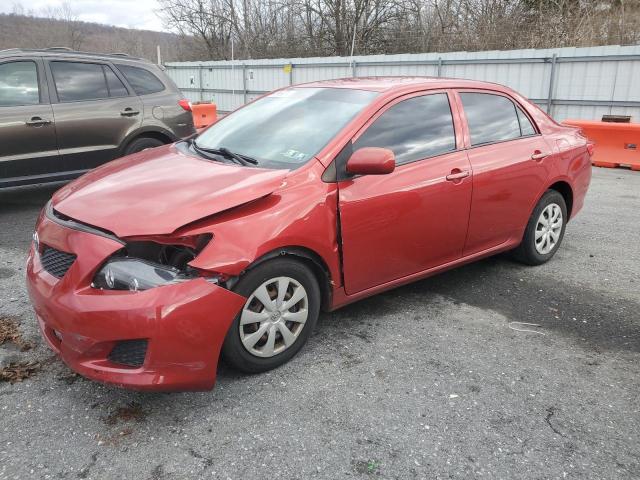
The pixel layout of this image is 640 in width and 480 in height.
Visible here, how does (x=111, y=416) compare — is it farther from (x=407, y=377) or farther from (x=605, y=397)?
(x=605, y=397)

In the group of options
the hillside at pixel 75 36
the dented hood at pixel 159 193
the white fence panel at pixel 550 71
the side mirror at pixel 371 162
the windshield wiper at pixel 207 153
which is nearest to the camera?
the dented hood at pixel 159 193

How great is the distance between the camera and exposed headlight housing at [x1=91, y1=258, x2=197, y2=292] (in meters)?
2.56

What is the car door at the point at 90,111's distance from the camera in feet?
20.9

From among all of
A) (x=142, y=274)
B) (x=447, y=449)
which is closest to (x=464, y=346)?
(x=447, y=449)

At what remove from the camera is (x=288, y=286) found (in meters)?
A: 3.05

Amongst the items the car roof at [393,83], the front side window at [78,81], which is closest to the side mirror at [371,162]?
the car roof at [393,83]

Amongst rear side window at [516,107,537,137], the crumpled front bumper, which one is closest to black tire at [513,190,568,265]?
rear side window at [516,107,537,137]

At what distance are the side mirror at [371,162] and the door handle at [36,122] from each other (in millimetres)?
4473

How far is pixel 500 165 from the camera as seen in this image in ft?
13.8

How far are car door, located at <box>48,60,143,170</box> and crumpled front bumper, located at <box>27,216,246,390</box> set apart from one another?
4.18 meters

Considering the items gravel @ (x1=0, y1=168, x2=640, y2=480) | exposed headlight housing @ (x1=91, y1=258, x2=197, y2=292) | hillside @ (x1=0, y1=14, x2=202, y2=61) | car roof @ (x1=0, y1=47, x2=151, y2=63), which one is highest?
hillside @ (x1=0, y1=14, x2=202, y2=61)

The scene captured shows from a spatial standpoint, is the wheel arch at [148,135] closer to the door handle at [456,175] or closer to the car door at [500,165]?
the car door at [500,165]

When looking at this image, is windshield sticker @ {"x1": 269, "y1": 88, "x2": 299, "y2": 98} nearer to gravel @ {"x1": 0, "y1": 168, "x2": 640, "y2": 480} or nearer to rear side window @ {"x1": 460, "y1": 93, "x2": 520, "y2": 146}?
rear side window @ {"x1": 460, "y1": 93, "x2": 520, "y2": 146}

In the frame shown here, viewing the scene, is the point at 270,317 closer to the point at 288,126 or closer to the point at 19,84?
the point at 288,126
